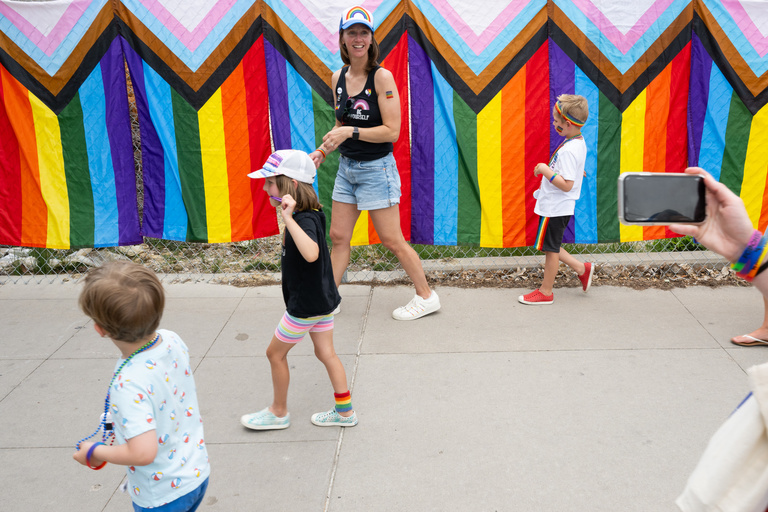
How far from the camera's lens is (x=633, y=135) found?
5.10 meters

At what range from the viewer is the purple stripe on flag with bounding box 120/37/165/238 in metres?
4.96

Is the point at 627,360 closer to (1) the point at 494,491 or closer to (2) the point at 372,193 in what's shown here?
(1) the point at 494,491

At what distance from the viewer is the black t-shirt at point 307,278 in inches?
119

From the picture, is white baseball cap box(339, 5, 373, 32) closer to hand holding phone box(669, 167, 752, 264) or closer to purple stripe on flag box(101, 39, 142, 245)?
purple stripe on flag box(101, 39, 142, 245)

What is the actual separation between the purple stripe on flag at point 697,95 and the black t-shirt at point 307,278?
3523 mm

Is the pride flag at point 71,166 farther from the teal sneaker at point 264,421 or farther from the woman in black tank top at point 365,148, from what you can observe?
the teal sneaker at point 264,421

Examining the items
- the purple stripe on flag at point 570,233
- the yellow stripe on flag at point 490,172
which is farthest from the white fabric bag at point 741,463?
the purple stripe on flag at point 570,233

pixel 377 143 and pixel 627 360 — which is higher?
pixel 377 143

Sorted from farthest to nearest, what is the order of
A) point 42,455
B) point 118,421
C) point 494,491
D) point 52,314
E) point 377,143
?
point 52,314, point 377,143, point 42,455, point 494,491, point 118,421

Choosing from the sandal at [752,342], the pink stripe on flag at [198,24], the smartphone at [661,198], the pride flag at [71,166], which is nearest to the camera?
the smartphone at [661,198]

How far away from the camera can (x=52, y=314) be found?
4848mm

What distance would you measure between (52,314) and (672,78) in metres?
5.11

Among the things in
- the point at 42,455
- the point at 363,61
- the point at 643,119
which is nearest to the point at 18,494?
the point at 42,455

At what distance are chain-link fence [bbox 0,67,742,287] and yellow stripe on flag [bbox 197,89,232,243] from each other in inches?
20.8
